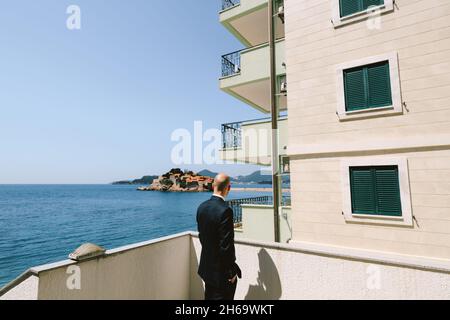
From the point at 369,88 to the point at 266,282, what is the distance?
20.4 ft

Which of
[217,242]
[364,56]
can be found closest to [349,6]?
[364,56]

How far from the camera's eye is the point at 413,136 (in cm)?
626

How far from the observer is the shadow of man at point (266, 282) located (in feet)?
12.6

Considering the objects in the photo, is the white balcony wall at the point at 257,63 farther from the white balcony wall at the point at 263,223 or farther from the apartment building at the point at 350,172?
the white balcony wall at the point at 263,223

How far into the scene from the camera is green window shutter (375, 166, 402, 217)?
254 inches

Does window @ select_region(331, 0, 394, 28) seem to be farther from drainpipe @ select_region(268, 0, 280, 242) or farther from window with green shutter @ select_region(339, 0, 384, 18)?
drainpipe @ select_region(268, 0, 280, 242)

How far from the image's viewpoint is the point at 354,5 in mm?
7359

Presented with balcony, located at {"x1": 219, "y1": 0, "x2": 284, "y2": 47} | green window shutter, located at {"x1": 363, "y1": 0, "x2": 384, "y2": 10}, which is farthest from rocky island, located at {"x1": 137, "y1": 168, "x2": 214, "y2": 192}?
green window shutter, located at {"x1": 363, "y1": 0, "x2": 384, "y2": 10}

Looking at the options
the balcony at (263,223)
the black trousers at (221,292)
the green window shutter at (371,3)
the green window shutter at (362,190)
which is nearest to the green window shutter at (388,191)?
the green window shutter at (362,190)

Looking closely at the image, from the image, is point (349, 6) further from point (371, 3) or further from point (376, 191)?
point (376, 191)

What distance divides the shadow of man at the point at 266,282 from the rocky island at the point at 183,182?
15575 centimetres

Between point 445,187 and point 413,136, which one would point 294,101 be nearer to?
point 413,136

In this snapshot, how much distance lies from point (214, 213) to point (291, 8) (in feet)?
27.5
